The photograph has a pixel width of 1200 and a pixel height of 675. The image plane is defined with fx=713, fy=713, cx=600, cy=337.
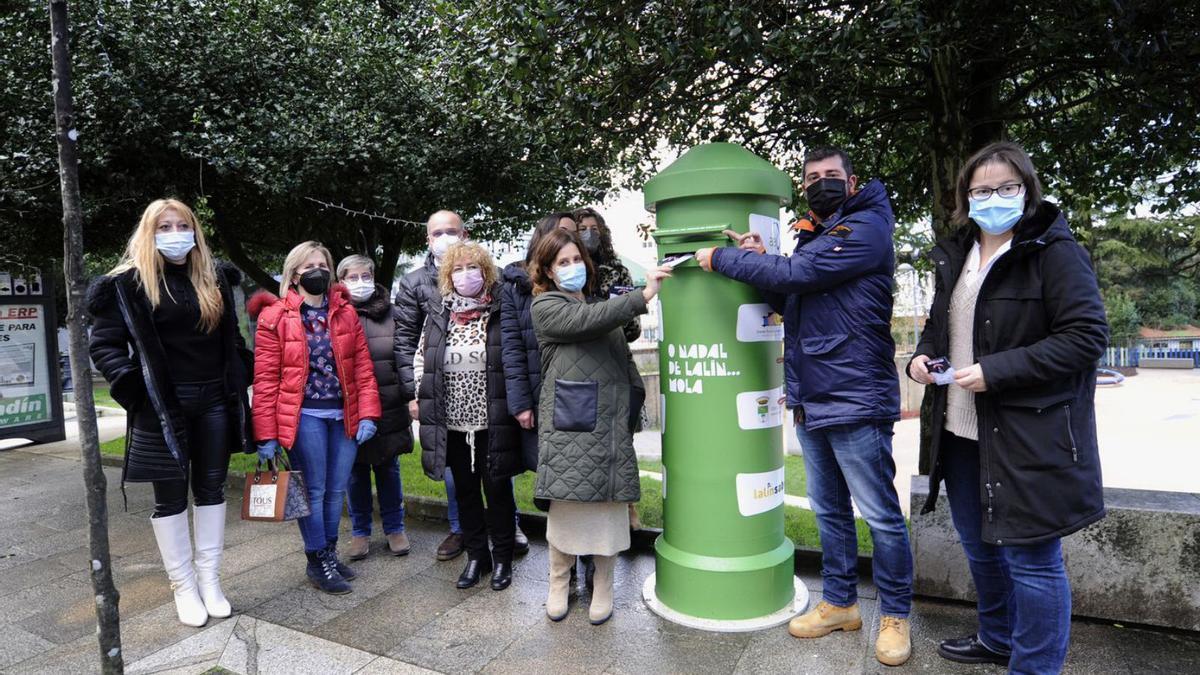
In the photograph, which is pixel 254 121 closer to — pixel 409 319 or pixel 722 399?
pixel 409 319

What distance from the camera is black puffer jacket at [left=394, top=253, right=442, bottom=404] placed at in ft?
13.4

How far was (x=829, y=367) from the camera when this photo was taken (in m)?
2.97

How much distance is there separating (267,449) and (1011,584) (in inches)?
138

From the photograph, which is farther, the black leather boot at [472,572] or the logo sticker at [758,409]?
the black leather boot at [472,572]

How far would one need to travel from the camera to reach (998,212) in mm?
2498

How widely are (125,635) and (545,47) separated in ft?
12.1

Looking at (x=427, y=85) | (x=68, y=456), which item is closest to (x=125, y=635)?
(x=427, y=85)

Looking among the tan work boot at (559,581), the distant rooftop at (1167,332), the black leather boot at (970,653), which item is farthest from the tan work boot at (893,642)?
the distant rooftop at (1167,332)

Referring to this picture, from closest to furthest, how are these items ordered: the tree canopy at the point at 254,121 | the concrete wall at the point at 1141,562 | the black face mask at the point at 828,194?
the black face mask at the point at 828,194 < the concrete wall at the point at 1141,562 < the tree canopy at the point at 254,121

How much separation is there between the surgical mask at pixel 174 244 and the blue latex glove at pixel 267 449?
1.01 m

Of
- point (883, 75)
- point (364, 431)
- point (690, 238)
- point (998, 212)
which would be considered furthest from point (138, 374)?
point (883, 75)

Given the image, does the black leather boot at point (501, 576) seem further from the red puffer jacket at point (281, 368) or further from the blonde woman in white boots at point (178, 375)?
the blonde woman in white boots at point (178, 375)

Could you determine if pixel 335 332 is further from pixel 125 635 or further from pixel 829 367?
pixel 829 367

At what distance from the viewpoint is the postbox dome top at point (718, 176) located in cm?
325
